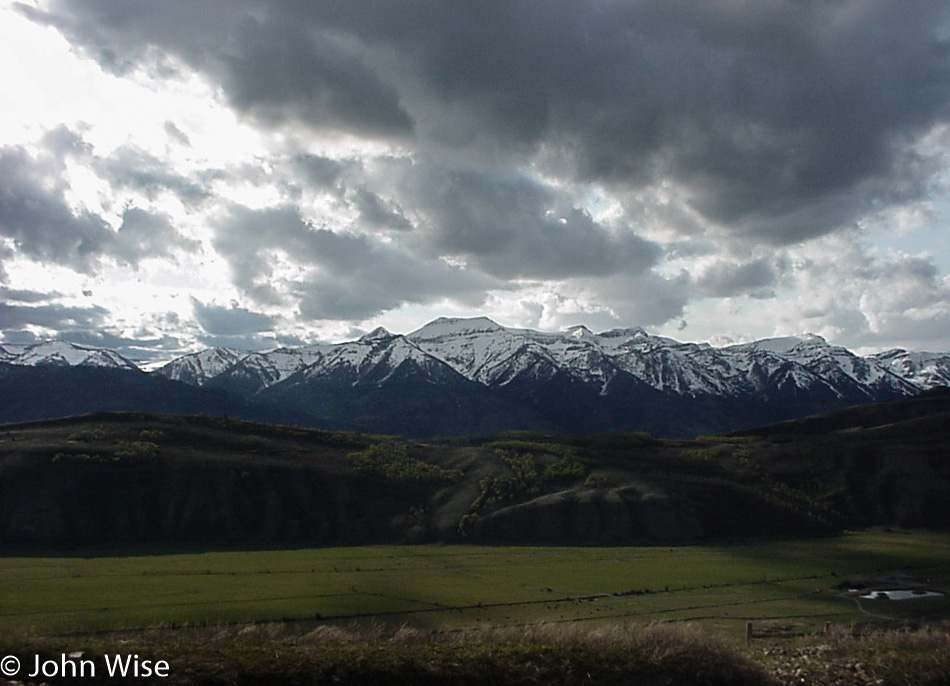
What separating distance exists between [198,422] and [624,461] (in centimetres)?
11306

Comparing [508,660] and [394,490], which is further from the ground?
[508,660]

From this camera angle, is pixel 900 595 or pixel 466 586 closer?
pixel 900 595

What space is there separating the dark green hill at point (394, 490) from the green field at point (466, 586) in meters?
13.1

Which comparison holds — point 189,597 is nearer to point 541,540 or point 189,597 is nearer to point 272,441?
point 541,540

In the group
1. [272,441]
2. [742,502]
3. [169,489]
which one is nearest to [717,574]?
[742,502]

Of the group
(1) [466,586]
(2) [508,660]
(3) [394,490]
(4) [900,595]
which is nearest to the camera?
(2) [508,660]

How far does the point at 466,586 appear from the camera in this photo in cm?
8562

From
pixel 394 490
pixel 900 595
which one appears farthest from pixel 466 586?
pixel 394 490

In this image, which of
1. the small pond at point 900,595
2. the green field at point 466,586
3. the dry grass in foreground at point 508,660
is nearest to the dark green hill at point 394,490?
the green field at point 466,586

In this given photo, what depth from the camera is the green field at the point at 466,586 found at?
6550 centimetres

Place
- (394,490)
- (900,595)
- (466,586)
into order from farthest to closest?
(394,490) < (466,586) < (900,595)

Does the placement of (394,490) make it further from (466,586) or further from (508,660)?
(508,660)

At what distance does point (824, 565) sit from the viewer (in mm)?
107562

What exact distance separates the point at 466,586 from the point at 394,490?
7057cm
